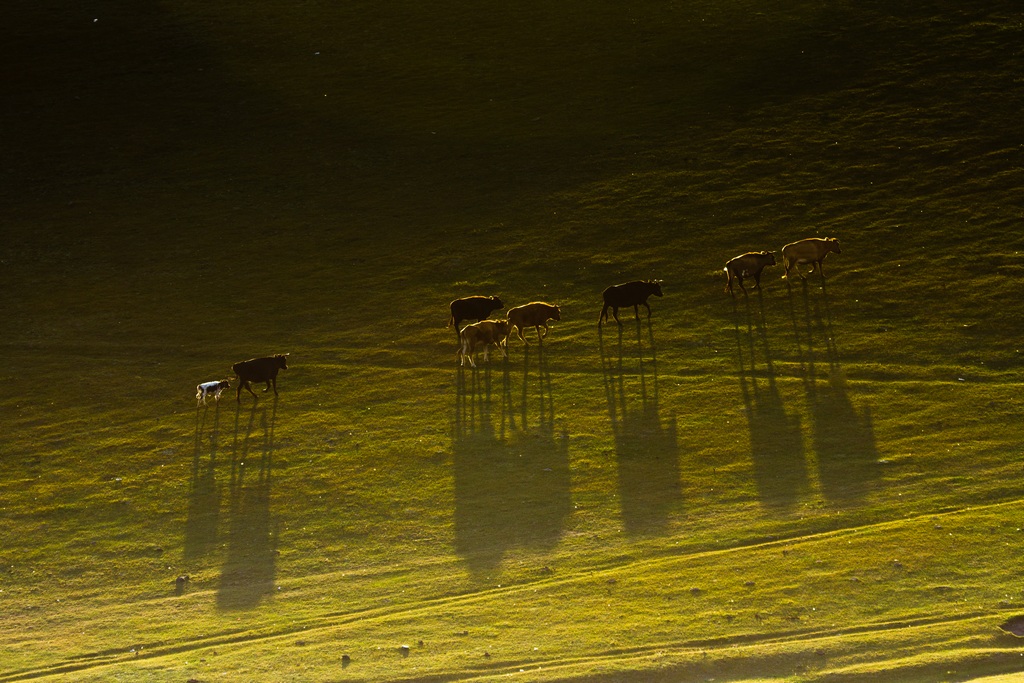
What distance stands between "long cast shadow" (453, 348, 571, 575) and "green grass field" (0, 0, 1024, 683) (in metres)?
0.09

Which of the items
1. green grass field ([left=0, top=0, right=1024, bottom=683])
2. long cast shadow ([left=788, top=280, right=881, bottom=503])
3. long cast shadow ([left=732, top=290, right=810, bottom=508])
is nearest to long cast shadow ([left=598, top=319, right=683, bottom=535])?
green grass field ([left=0, top=0, right=1024, bottom=683])

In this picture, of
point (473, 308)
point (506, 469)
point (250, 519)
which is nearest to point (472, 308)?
point (473, 308)

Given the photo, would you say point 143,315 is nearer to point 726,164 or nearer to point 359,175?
point 359,175

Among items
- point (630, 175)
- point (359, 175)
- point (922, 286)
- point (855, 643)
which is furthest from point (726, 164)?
point (855, 643)

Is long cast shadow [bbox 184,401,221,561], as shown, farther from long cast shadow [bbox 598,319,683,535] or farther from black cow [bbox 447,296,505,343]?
long cast shadow [bbox 598,319,683,535]

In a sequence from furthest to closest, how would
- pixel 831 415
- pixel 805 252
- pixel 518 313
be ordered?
pixel 805 252, pixel 518 313, pixel 831 415

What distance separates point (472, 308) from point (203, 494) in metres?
9.29

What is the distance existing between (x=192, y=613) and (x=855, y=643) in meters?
12.1

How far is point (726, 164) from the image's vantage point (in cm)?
4212

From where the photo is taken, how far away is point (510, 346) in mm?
31422

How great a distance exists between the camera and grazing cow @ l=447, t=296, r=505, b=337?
31.2 m

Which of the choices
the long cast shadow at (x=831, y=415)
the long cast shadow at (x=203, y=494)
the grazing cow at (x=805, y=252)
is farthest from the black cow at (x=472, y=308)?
the grazing cow at (x=805, y=252)

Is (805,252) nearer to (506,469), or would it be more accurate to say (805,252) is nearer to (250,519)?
(506,469)

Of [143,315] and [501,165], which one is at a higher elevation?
[501,165]
